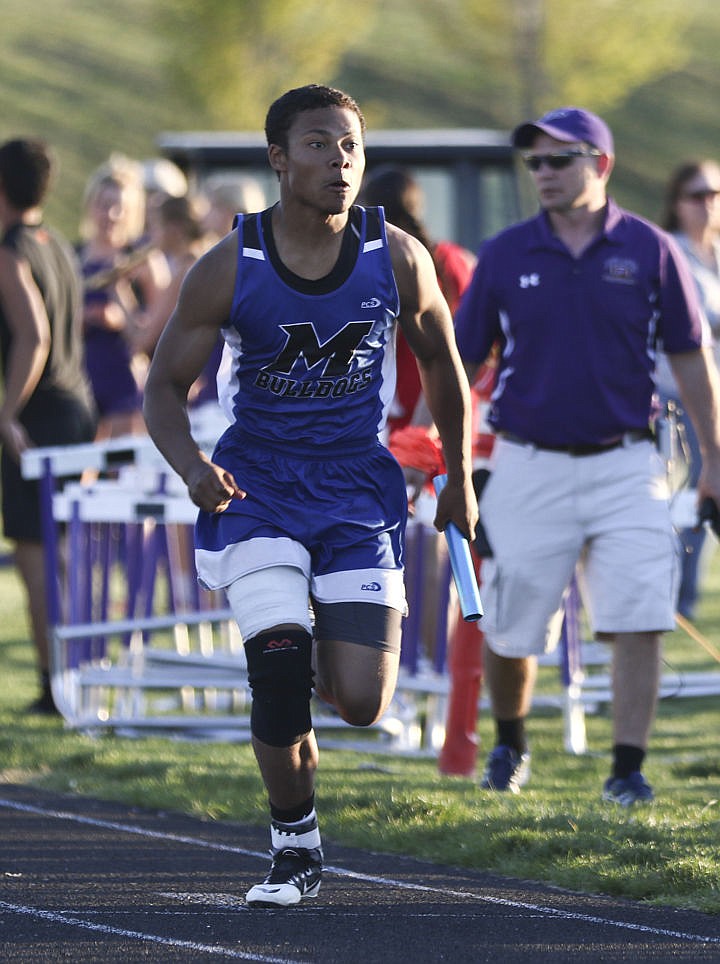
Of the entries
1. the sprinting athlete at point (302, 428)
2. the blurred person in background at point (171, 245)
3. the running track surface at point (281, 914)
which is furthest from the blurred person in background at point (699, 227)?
the sprinting athlete at point (302, 428)

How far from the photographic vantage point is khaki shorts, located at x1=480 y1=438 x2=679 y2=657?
6645 millimetres

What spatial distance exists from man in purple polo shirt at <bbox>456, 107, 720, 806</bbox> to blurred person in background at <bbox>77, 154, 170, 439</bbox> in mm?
5091

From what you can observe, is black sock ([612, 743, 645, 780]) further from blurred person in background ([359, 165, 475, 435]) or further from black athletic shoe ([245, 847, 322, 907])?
black athletic shoe ([245, 847, 322, 907])

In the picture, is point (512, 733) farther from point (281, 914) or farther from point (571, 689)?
point (281, 914)

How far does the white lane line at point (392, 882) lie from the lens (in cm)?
497

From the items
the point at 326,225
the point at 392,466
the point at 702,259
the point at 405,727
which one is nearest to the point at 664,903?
the point at 392,466

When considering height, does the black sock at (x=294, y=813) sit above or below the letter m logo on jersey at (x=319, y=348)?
below

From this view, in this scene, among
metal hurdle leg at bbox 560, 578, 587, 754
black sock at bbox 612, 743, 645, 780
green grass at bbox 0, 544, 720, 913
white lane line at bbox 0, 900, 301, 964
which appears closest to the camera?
white lane line at bbox 0, 900, 301, 964

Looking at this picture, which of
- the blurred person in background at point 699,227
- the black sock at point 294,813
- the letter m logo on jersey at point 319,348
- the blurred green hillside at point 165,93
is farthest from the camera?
the blurred green hillside at point 165,93

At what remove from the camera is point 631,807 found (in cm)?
648

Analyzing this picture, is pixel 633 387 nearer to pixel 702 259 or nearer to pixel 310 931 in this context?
pixel 310 931

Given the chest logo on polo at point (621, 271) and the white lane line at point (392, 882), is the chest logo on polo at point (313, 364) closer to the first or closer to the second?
the white lane line at point (392, 882)

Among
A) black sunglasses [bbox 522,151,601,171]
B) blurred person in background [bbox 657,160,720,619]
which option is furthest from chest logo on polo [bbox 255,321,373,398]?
blurred person in background [bbox 657,160,720,619]

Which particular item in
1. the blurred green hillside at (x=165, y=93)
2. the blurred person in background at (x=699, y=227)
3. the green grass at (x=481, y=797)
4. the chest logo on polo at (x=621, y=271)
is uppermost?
the blurred green hillside at (x=165, y=93)
